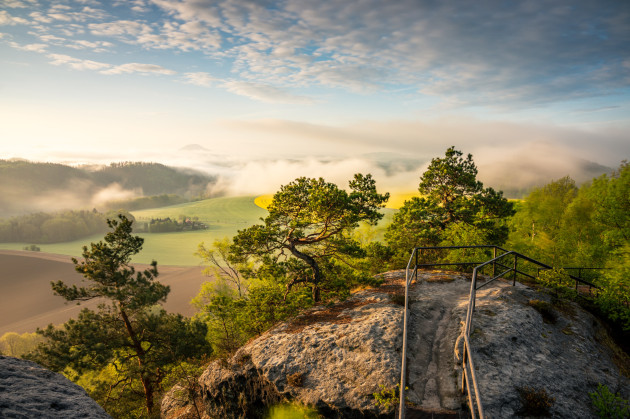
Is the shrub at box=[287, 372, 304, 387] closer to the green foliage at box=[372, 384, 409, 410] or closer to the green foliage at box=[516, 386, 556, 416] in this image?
the green foliage at box=[372, 384, 409, 410]

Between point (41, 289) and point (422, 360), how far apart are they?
123m

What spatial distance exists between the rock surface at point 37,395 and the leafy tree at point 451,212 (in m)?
18.9

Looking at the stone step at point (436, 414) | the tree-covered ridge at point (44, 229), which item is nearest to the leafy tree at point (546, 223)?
the stone step at point (436, 414)

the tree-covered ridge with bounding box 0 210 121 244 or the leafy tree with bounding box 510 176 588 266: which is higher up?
the leafy tree with bounding box 510 176 588 266

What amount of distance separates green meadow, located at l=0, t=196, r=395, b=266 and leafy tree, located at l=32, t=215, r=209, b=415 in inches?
2984

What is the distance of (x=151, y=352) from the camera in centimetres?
1786

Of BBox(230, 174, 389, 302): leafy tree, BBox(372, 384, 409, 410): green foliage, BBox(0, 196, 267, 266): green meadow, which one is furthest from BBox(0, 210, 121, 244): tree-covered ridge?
BBox(372, 384, 409, 410): green foliage

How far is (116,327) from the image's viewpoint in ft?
58.1

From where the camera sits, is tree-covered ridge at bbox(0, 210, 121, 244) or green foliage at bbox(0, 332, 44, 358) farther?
tree-covered ridge at bbox(0, 210, 121, 244)

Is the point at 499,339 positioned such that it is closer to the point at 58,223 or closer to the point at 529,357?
the point at 529,357

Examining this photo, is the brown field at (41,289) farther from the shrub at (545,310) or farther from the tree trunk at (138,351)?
the shrub at (545,310)

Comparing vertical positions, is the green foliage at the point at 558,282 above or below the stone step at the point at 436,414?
above

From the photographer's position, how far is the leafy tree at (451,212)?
20.4m

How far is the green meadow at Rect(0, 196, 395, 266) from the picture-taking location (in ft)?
395
